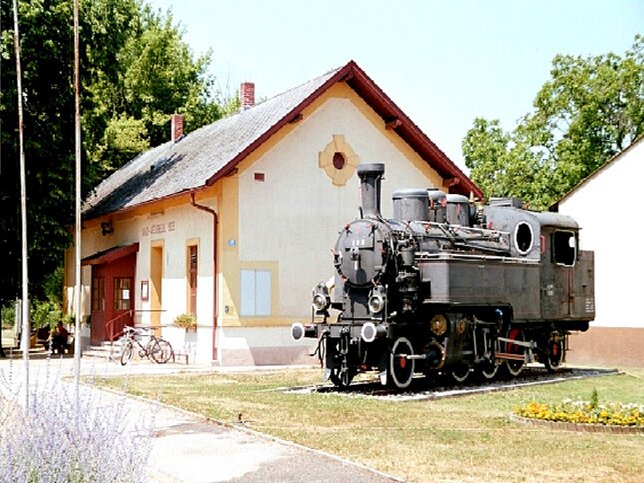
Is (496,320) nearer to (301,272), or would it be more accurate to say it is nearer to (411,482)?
(301,272)

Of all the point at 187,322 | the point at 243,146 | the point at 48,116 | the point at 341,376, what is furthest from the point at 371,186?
A: the point at 48,116

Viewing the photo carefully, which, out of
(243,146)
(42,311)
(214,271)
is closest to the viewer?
(243,146)

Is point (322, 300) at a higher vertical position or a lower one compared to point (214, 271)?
lower

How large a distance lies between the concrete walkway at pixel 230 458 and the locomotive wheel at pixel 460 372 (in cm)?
633

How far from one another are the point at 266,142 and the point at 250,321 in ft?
14.0

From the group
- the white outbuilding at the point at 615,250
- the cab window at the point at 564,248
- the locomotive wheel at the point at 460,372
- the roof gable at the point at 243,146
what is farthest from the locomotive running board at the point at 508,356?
the roof gable at the point at 243,146

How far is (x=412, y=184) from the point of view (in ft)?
79.0

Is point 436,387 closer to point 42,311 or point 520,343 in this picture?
point 520,343

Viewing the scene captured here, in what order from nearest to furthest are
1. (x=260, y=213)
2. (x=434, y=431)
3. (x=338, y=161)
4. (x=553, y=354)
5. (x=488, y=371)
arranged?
1. (x=434, y=431)
2. (x=488, y=371)
3. (x=553, y=354)
4. (x=260, y=213)
5. (x=338, y=161)

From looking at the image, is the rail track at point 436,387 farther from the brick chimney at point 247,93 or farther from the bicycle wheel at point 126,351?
the brick chimney at point 247,93

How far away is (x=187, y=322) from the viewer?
21.8 meters

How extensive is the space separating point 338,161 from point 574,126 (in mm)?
21487

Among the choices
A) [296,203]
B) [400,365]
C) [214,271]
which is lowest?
[400,365]

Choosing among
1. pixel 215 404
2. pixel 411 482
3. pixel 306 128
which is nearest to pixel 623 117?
pixel 306 128
